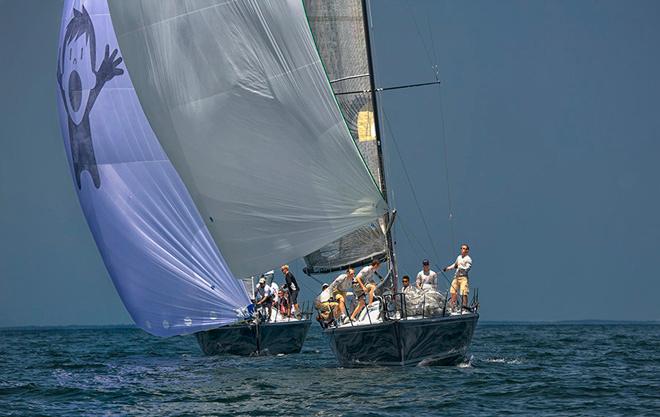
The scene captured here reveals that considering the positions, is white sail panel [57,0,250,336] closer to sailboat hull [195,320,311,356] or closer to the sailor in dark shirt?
sailboat hull [195,320,311,356]

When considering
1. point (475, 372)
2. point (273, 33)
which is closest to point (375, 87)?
point (273, 33)

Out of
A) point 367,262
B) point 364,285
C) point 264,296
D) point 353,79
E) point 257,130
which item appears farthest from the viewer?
point 264,296

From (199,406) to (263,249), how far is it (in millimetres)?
3837

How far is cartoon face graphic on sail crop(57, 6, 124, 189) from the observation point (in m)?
28.5

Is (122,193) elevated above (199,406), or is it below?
above

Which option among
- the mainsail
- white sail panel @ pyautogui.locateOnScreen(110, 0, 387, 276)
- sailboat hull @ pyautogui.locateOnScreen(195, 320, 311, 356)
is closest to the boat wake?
the mainsail

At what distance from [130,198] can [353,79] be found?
19.3 feet

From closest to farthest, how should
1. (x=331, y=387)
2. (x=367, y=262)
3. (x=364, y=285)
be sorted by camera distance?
(x=331, y=387)
(x=364, y=285)
(x=367, y=262)

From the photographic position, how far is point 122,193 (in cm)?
2784

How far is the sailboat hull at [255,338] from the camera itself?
3166 cm

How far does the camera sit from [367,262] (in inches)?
1031

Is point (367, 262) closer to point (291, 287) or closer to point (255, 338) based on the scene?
point (255, 338)

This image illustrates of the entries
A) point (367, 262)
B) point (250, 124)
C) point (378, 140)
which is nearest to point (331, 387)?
point (367, 262)

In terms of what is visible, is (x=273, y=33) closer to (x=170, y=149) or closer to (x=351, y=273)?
(x=170, y=149)
